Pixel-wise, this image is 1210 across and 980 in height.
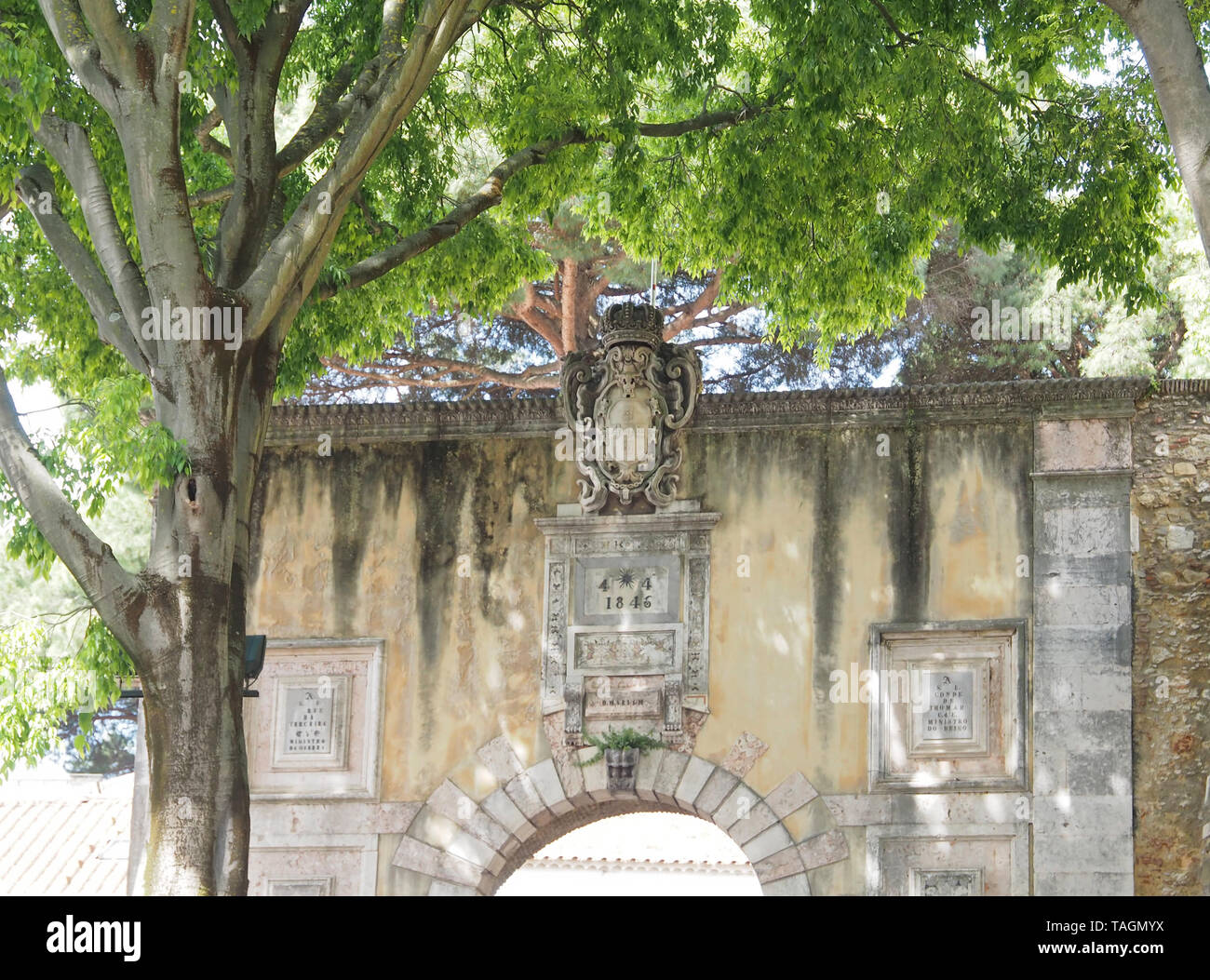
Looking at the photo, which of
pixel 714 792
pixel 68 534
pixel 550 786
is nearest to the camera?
pixel 68 534

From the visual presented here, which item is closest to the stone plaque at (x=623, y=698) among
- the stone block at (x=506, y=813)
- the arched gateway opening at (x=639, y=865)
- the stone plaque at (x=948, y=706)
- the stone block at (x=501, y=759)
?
the stone block at (x=501, y=759)

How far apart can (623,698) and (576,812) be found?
987mm

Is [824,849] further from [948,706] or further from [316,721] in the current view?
[316,721]

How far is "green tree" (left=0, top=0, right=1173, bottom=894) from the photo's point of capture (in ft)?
27.9

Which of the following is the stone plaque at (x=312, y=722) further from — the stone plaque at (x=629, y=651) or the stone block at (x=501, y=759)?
the stone plaque at (x=629, y=651)

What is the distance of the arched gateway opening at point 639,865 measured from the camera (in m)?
19.3

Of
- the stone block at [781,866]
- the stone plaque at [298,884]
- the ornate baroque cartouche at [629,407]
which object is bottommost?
the stone plaque at [298,884]

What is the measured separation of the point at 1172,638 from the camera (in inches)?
474

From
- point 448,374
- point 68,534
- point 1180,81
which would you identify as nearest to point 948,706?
point 1180,81

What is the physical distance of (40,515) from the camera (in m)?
8.48

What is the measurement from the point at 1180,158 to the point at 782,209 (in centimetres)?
467

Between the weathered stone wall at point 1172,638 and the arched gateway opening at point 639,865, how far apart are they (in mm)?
7842

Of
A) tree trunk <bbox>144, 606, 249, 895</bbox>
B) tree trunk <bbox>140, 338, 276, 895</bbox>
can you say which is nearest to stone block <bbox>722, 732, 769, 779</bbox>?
tree trunk <bbox>140, 338, 276, 895</bbox>
